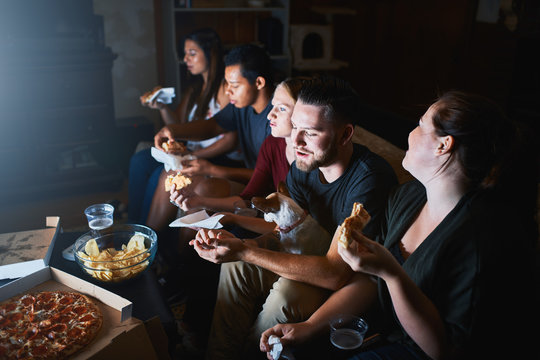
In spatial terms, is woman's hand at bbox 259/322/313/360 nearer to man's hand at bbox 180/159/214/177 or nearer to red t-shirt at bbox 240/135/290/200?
red t-shirt at bbox 240/135/290/200

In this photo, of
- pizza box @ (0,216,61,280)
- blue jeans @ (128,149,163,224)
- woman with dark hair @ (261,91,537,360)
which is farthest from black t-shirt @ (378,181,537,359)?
blue jeans @ (128,149,163,224)

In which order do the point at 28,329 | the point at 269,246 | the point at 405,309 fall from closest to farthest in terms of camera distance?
the point at 405,309 < the point at 28,329 < the point at 269,246

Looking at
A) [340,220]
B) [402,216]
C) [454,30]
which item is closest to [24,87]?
[340,220]

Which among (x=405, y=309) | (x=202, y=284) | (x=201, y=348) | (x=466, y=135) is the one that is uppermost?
(x=466, y=135)

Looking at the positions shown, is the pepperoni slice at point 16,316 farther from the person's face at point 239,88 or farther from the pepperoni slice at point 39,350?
the person's face at point 239,88

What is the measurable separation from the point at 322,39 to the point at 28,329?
344cm

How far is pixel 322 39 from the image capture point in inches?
164

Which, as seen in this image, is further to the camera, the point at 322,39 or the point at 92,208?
the point at 322,39

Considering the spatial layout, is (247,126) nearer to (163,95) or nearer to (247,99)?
(247,99)

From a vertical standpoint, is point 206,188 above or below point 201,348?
above

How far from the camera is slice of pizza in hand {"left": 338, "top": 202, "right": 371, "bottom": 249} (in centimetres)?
119

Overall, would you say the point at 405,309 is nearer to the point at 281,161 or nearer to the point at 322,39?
the point at 281,161

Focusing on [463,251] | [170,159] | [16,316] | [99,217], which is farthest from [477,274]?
[170,159]

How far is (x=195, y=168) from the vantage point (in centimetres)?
249
